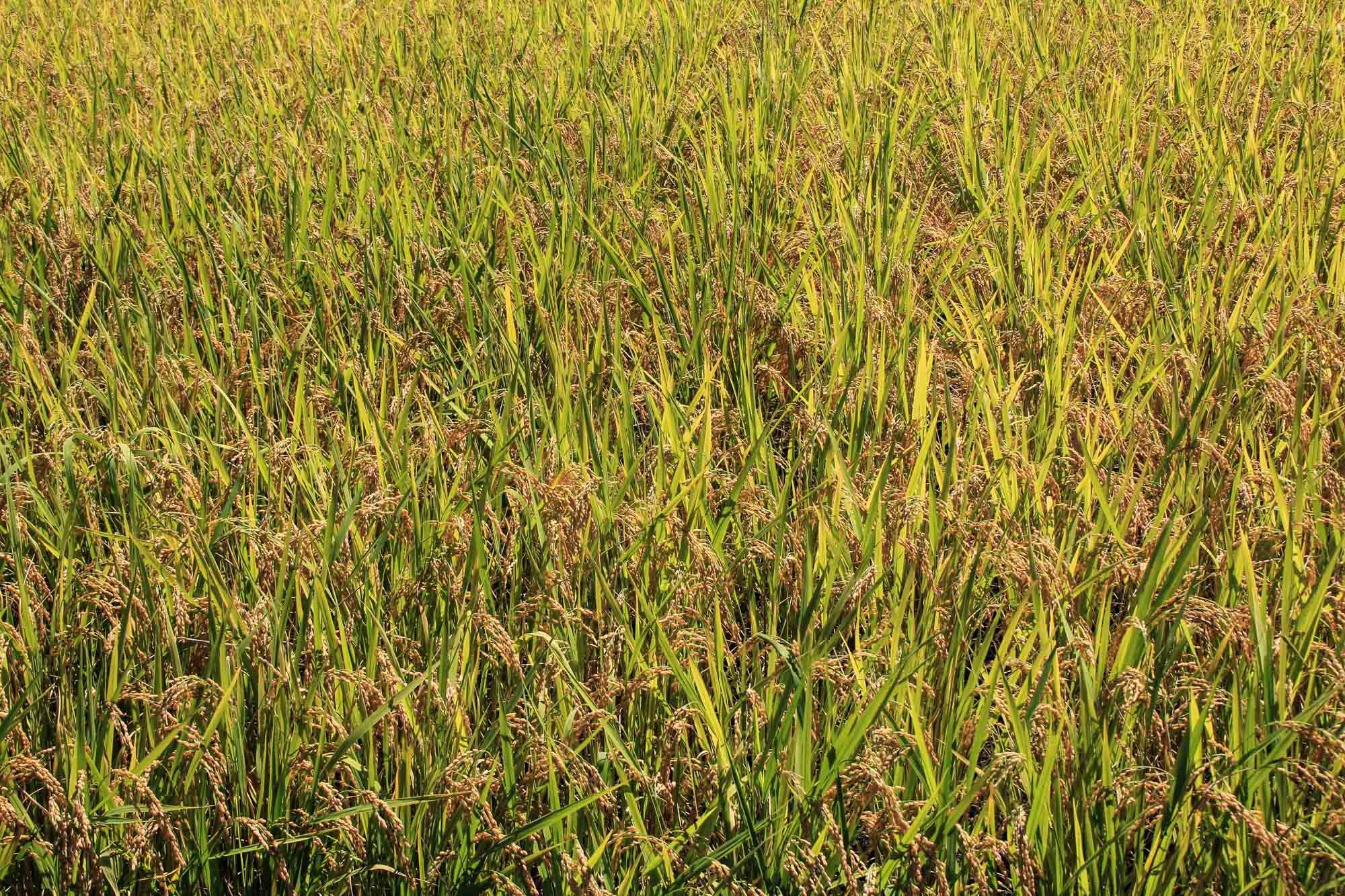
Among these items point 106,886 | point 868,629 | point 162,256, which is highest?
point 162,256

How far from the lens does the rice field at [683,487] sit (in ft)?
4.53

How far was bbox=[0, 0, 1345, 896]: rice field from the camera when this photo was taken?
4.53ft

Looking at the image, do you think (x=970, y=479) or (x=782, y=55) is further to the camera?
(x=782, y=55)

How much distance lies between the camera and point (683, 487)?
189 cm

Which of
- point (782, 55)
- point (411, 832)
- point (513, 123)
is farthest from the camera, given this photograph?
point (782, 55)

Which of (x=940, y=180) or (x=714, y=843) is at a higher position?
(x=940, y=180)

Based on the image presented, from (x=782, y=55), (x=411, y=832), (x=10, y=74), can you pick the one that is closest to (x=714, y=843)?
(x=411, y=832)

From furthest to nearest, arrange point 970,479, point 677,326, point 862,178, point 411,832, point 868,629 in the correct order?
point 862,178
point 677,326
point 970,479
point 868,629
point 411,832

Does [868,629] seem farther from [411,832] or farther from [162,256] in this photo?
[162,256]

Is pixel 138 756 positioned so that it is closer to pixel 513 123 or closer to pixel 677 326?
pixel 677 326

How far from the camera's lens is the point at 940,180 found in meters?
3.07

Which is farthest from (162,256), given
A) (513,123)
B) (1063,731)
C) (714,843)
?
(1063,731)

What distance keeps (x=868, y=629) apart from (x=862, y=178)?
1.49 meters

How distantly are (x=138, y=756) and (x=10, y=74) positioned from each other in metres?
3.13
